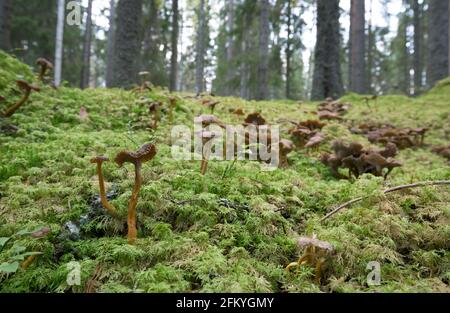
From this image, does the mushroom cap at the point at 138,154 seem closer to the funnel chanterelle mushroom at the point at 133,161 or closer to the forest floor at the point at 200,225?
the funnel chanterelle mushroom at the point at 133,161

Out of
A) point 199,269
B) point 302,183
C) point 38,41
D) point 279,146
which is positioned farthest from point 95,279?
point 38,41

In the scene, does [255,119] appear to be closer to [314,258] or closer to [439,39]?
[314,258]

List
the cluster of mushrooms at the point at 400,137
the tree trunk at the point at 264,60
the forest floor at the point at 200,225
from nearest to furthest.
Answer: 1. the forest floor at the point at 200,225
2. the cluster of mushrooms at the point at 400,137
3. the tree trunk at the point at 264,60

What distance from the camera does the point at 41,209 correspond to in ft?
8.90

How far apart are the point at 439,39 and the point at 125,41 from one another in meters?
9.69

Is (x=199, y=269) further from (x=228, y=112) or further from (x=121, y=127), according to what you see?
(x=228, y=112)

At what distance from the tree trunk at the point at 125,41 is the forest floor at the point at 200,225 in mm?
4113

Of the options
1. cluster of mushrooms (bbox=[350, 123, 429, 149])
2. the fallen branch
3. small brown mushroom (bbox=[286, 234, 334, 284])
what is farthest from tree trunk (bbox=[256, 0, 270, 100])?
small brown mushroom (bbox=[286, 234, 334, 284])

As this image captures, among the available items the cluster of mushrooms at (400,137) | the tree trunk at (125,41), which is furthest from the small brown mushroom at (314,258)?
the tree trunk at (125,41)

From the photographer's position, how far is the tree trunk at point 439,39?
11.4m

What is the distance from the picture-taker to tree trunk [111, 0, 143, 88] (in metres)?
8.08

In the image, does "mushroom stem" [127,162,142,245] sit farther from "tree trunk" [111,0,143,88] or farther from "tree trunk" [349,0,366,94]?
"tree trunk" [349,0,366,94]

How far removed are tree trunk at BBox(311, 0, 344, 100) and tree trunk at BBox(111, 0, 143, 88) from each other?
5.11 meters

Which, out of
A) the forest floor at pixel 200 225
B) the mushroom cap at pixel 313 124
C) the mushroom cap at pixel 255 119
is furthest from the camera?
the mushroom cap at pixel 313 124
